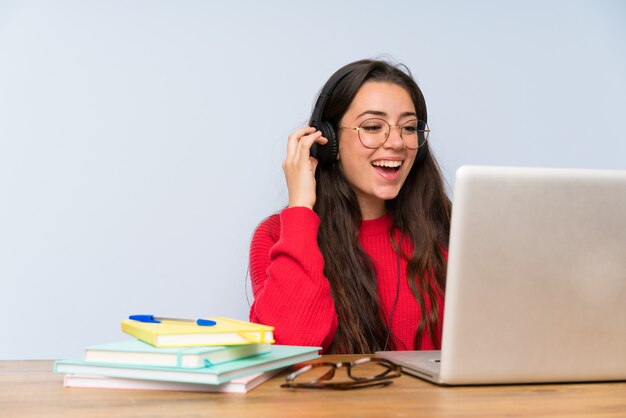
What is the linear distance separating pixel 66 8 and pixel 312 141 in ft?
2.81

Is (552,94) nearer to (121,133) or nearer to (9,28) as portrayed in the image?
(121,133)

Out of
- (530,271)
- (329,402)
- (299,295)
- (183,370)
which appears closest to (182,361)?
(183,370)

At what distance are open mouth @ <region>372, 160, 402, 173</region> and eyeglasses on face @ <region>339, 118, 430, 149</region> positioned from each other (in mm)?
49

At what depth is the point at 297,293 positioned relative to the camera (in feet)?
5.60

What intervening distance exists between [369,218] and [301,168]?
0.35 meters

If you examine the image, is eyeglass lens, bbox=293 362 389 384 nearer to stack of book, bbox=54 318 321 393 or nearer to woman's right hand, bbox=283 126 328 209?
stack of book, bbox=54 318 321 393

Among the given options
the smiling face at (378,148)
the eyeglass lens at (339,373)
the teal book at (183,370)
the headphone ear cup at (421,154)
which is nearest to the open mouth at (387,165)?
the smiling face at (378,148)

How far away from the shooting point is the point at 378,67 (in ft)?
7.04

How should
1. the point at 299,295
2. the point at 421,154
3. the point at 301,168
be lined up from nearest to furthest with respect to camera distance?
1. the point at 299,295
2. the point at 301,168
3. the point at 421,154

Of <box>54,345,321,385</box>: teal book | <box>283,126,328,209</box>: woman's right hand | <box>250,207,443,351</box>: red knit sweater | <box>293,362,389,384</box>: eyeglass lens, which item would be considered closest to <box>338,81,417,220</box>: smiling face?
<box>283,126,328,209</box>: woman's right hand

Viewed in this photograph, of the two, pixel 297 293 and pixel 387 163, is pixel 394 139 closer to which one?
pixel 387 163

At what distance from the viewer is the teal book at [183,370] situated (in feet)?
3.16

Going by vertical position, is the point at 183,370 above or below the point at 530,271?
below

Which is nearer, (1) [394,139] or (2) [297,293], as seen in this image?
(2) [297,293]
